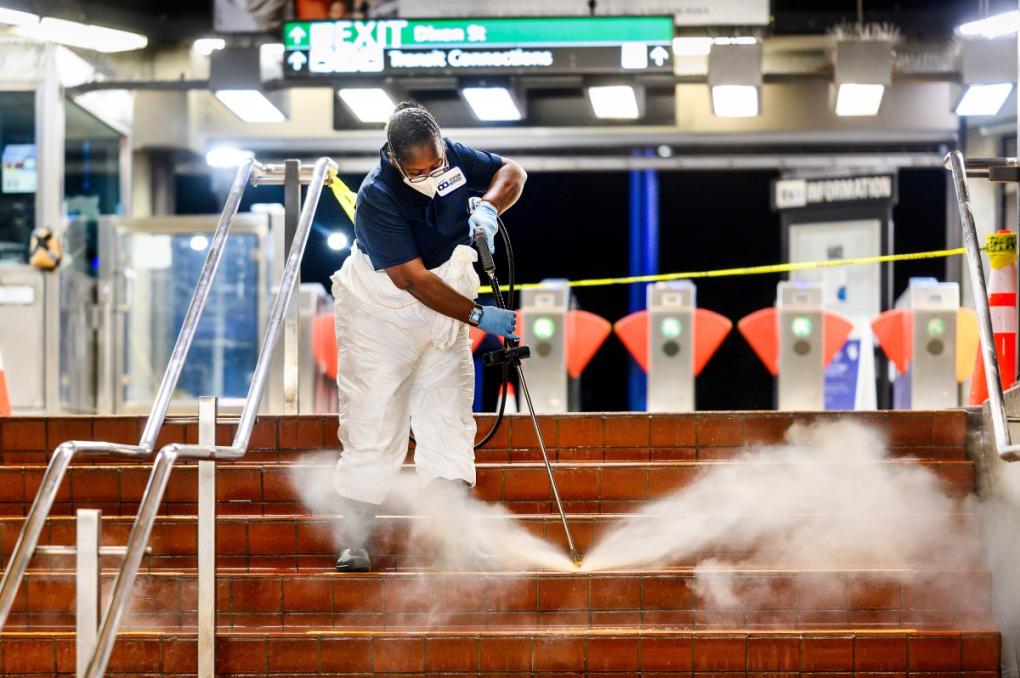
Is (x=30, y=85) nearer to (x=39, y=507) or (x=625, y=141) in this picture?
(x=625, y=141)

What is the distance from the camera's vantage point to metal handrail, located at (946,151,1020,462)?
4723 millimetres

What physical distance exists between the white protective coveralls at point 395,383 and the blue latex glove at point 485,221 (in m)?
0.30

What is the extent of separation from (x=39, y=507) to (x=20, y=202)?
7633 millimetres

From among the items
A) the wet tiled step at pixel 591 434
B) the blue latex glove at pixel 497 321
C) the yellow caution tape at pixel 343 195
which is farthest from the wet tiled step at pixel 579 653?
the yellow caution tape at pixel 343 195

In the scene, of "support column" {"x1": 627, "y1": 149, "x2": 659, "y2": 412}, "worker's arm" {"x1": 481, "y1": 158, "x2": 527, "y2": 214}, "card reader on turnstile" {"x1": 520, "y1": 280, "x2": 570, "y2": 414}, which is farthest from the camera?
"support column" {"x1": 627, "y1": 149, "x2": 659, "y2": 412}

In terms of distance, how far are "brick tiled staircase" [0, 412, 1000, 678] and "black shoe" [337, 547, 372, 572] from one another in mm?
63

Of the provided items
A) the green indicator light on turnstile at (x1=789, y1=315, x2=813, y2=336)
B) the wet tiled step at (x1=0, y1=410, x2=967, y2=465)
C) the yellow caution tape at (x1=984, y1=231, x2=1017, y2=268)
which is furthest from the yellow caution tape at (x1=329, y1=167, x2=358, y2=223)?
the green indicator light on turnstile at (x1=789, y1=315, x2=813, y2=336)

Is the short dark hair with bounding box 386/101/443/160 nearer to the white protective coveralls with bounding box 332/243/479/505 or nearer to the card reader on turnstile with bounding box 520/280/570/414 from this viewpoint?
the white protective coveralls with bounding box 332/243/479/505

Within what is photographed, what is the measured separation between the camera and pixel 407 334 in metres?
5.46

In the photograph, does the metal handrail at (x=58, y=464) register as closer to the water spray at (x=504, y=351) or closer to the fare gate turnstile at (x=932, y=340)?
the water spray at (x=504, y=351)

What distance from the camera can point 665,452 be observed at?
6340 millimetres

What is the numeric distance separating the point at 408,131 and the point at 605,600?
204 centimetres

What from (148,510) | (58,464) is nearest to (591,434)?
(148,510)

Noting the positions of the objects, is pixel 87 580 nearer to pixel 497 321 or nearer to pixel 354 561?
pixel 354 561
